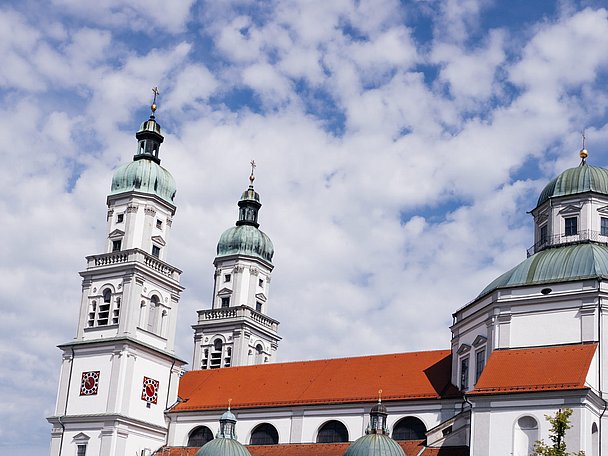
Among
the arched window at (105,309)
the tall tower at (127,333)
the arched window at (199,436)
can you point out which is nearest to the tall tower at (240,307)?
the tall tower at (127,333)

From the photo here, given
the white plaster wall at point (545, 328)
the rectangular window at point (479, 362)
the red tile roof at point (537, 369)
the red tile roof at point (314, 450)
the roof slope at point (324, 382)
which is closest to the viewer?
the red tile roof at point (537, 369)

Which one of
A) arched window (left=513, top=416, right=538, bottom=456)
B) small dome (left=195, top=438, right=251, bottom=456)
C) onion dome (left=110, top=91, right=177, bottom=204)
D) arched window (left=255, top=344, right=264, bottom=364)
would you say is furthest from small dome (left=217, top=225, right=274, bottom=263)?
arched window (left=513, top=416, right=538, bottom=456)

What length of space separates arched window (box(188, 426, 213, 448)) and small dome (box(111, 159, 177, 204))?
557 inches

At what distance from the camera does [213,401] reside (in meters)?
56.1

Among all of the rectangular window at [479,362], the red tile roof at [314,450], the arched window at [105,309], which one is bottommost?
the red tile roof at [314,450]

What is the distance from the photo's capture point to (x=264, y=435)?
53281 millimetres

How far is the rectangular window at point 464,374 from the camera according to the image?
154ft

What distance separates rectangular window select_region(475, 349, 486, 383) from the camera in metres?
45.2

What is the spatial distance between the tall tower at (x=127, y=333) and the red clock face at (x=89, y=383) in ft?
0.19

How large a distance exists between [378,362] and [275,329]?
64.7 ft

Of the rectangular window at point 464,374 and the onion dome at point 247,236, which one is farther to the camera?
the onion dome at point 247,236

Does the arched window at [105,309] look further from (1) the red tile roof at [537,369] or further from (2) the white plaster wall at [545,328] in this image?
(2) the white plaster wall at [545,328]

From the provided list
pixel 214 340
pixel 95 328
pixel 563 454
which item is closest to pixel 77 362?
pixel 95 328

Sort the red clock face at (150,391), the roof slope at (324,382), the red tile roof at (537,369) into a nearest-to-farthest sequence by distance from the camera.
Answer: the red tile roof at (537,369) → the roof slope at (324,382) → the red clock face at (150,391)
